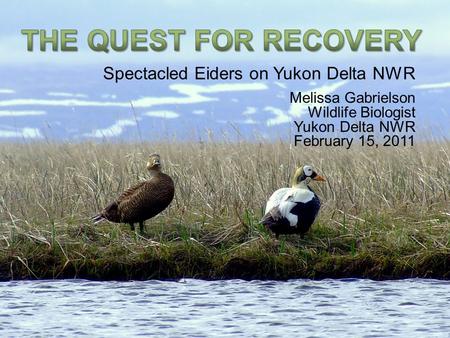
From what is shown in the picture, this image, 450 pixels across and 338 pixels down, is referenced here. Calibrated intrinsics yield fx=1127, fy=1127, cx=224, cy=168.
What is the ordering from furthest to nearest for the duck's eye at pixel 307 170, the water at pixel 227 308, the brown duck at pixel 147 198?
the brown duck at pixel 147 198 → the duck's eye at pixel 307 170 → the water at pixel 227 308

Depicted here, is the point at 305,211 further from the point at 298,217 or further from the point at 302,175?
the point at 302,175

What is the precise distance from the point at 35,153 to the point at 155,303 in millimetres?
8741

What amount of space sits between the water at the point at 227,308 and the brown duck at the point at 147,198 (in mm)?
1037

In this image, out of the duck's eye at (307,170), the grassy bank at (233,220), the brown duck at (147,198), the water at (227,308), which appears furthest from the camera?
the brown duck at (147,198)

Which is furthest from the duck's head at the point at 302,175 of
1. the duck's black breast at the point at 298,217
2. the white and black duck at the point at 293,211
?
the duck's black breast at the point at 298,217

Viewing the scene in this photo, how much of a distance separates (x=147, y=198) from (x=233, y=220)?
1100 millimetres

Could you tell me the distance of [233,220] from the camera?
41.5 ft

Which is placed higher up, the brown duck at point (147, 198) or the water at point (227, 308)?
the brown duck at point (147, 198)

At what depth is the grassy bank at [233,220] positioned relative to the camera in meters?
11.7

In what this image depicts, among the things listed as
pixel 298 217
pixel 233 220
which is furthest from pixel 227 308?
pixel 233 220

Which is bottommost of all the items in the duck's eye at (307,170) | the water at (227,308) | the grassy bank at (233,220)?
the water at (227,308)

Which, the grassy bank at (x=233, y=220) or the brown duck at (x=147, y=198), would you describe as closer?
the grassy bank at (x=233, y=220)

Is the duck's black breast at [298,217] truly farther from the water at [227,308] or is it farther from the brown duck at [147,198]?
the brown duck at [147,198]


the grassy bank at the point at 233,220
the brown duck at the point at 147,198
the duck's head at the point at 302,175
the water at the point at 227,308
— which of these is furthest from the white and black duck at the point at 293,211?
the brown duck at the point at 147,198
